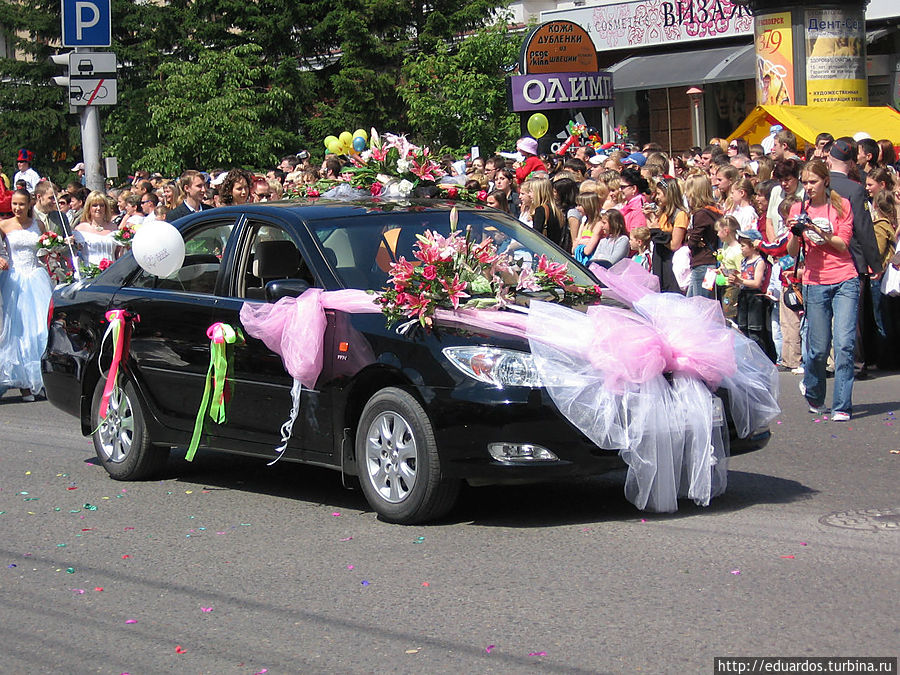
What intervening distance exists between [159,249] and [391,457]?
7.53 feet

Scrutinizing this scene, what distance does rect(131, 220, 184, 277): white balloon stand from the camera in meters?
8.37

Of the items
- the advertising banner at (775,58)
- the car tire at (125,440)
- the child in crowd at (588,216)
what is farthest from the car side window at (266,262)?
the advertising banner at (775,58)

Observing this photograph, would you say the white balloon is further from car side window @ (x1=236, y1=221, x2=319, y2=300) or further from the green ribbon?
the green ribbon

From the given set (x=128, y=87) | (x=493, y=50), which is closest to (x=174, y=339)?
(x=493, y=50)

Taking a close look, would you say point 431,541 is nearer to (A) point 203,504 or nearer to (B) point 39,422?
(A) point 203,504

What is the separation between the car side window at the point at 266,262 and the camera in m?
7.74

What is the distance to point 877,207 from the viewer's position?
12.5m

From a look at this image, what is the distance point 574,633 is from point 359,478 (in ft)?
7.75

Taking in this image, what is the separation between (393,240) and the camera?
25.5 feet

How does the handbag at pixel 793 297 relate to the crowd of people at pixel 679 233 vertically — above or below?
below

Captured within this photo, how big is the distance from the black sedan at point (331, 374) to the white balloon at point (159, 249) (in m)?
0.10

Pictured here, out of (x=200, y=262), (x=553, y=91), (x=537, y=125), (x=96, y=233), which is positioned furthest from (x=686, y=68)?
(x=200, y=262)

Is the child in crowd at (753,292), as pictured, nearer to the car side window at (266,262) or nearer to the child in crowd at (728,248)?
the child in crowd at (728,248)

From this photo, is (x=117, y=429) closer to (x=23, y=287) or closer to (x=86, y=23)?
(x=23, y=287)
